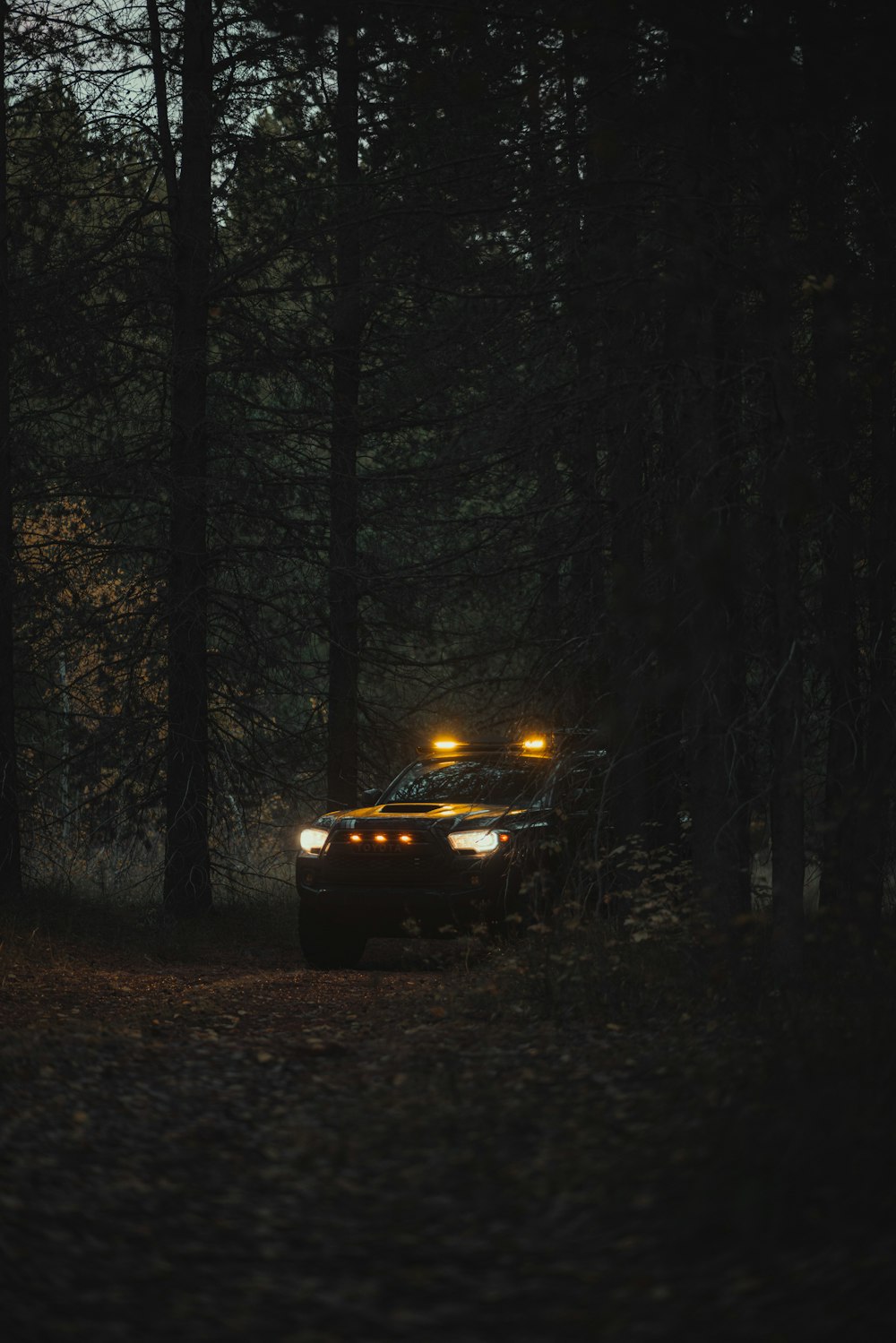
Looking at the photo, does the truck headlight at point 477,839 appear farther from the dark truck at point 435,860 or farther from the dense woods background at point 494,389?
the dense woods background at point 494,389

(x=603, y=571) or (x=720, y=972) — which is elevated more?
(x=603, y=571)

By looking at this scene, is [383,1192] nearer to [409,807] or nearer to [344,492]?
[409,807]

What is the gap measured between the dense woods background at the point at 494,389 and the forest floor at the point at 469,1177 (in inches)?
63.7

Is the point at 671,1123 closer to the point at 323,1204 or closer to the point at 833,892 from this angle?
the point at 323,1204

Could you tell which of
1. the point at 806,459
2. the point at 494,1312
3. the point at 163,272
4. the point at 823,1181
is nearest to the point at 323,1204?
the point at 494,1312

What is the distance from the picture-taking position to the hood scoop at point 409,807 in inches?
438

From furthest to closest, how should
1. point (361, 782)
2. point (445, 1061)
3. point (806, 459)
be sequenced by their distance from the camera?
point (361, 782), point (806, 459), point (445, 1061)

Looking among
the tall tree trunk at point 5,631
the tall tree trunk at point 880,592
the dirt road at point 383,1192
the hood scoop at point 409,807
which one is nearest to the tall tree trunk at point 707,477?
the tall tree trunk at point 880,592

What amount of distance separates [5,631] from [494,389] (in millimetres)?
6171

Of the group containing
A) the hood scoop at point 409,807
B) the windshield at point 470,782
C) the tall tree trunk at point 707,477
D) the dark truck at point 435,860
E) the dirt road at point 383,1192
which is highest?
the tall tree trunk at point 707,477

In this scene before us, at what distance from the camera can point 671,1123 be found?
5246 millimetres

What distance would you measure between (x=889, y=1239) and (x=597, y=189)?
690 centimetres

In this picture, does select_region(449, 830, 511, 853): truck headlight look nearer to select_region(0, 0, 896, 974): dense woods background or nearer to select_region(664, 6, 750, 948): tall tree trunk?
select_region(0, 0, 896, 974): dense woods background

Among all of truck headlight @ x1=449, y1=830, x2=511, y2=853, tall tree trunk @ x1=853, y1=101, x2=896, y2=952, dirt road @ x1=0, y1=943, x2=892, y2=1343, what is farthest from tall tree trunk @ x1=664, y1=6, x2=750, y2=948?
truck headlight @ x1=449, y1=830, x2=511, y2=853
